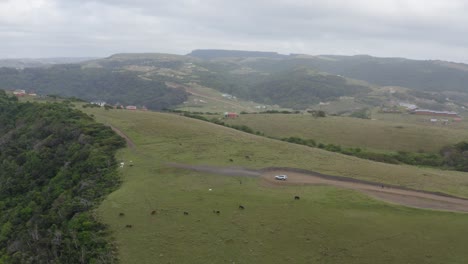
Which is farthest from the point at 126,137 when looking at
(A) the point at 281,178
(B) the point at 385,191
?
(B) the point at 385,191

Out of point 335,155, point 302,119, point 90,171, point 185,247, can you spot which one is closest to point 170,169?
point 90,171

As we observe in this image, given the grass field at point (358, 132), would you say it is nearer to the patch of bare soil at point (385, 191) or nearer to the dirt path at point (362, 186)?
the dirt path at point (362, 186)

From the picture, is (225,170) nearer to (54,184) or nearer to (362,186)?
(362,186)

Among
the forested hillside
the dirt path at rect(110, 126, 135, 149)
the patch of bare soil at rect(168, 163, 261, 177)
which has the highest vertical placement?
the dirt path at rect(110, 126, 135, 149)

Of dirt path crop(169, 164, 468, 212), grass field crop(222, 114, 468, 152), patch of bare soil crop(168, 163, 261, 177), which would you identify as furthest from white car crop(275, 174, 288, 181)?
grass field crop(222, 114, 468, 152)

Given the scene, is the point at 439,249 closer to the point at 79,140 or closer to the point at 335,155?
the point at 335,155

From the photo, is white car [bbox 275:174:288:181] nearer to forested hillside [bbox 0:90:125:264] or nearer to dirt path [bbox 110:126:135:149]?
forested hillside [bbox 0:90:125:264]
